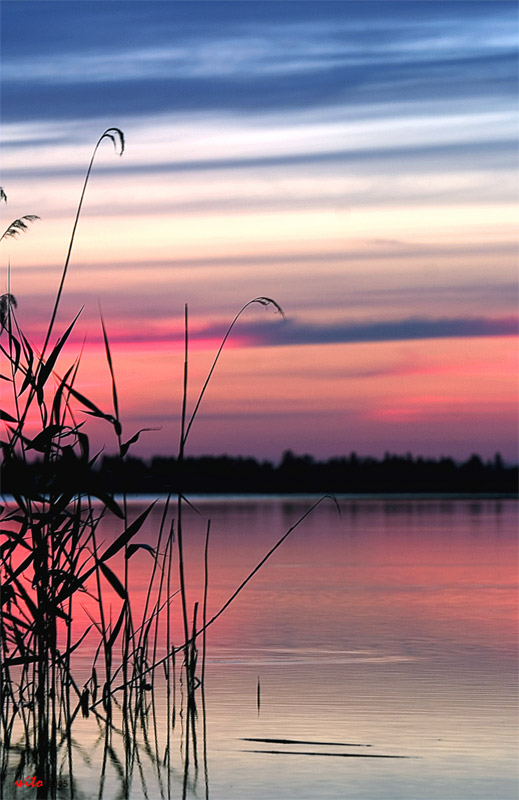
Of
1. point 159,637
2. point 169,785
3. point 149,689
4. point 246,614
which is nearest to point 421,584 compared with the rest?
point 246,614

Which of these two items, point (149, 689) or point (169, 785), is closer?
point (169, 785)

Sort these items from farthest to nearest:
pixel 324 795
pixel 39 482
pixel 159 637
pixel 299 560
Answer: pixel 299 560, pixel 159 637, pixel 39 482, pixel 324 795

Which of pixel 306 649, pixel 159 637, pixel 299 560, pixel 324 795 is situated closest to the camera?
pixel 324 795

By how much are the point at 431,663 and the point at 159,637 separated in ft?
9.76

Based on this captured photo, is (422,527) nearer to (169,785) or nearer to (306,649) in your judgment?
(306,649)

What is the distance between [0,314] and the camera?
6031 millimetres

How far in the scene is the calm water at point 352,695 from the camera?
6.15 m

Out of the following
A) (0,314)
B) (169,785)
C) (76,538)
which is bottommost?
(169,785)

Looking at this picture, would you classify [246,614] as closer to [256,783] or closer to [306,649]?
[306,649]

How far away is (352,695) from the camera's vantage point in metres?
8.20

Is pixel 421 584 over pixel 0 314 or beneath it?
beneath
